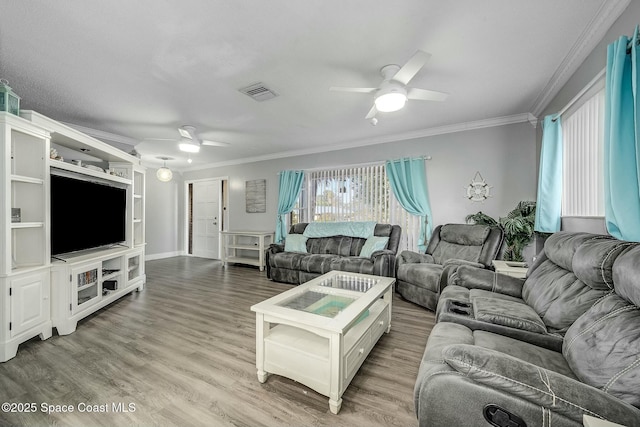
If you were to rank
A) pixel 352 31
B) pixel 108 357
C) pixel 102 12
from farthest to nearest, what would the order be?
pixel 108 357 < pixel 352 31 < pixel 102 12

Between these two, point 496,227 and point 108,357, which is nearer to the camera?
point 108,357

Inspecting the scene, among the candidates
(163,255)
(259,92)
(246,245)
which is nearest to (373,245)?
(259,92)

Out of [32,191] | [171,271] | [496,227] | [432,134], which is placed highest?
[432,134]

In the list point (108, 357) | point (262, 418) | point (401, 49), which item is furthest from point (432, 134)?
point (108, 357)

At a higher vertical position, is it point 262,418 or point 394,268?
point 394,268

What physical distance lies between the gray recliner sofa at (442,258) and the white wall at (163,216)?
6019mm

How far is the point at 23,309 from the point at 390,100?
3.60 metres

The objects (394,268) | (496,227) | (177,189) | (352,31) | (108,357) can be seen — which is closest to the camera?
(352,31)

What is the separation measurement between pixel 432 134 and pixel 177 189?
6593 mm

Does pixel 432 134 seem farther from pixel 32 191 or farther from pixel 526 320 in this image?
pixel 32 191

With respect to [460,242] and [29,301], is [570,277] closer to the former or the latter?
[460,242]

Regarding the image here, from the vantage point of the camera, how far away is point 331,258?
3.88 meters

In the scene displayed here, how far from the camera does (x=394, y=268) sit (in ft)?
11.8

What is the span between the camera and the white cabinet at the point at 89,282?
2307 mm
